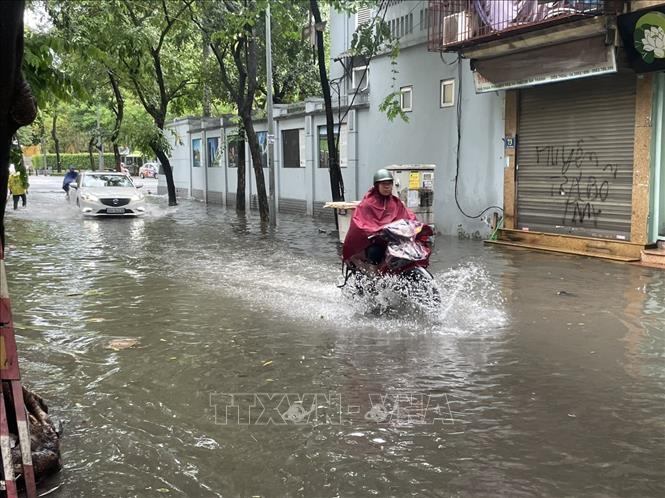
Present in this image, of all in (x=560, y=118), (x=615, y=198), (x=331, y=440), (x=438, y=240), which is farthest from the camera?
(x=438, y=240)

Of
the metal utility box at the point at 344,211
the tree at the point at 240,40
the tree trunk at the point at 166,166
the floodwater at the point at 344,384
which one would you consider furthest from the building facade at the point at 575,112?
the tree trunk at the point at 166,166

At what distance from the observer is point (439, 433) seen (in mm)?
4465

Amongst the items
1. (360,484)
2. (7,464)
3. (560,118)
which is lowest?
(360,484)

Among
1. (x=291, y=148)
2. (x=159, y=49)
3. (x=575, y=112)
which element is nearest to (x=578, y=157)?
(x=575, y=112)

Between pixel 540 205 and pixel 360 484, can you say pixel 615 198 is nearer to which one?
pixel 540 205

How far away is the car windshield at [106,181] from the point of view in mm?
23266

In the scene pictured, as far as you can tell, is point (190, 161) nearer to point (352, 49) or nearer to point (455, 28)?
point (352, 49)

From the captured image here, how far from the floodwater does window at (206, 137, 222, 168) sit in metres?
20.7

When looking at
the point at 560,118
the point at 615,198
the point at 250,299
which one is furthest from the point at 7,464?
the point at 560,118

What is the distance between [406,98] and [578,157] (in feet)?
20.5

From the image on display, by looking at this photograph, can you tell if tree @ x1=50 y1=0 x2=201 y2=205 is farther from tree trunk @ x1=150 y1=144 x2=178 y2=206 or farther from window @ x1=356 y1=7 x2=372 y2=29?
window @ x1=356 y1=7 x2=372 y2=29

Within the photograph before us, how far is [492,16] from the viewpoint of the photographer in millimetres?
14195

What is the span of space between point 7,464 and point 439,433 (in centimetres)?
255

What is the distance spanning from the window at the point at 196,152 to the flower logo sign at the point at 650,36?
2519cm
